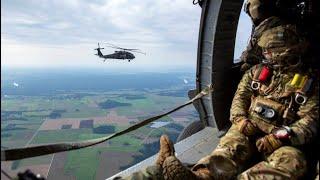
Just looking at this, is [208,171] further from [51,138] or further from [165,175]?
[51,138]

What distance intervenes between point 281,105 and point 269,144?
0.44 metres

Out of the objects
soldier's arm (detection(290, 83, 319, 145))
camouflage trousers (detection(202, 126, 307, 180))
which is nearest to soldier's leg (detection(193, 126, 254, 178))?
camouflage trousers (detection(202, 126, 307, 180))

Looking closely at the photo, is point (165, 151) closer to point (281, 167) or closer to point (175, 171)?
point (175, 171)

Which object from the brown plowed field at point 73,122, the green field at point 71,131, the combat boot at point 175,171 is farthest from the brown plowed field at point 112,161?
the combat boot at point 175,171

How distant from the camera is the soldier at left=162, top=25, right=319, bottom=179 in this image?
281 centimetres

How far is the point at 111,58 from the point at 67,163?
32.3 ft

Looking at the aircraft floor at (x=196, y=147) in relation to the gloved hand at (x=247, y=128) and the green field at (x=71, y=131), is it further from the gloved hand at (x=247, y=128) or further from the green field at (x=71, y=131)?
the green field at (x=71, y=131)

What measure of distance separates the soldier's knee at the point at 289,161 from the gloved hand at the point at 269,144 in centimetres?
7

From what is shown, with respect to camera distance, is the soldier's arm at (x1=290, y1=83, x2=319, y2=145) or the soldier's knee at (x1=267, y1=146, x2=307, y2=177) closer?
the soldier's knee at (x1=267, y1=146, x2=307, y2=177)

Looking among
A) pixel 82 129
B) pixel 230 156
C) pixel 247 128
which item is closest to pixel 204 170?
pixel 230 156

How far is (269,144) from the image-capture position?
3.00m

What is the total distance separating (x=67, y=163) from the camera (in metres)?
27.1

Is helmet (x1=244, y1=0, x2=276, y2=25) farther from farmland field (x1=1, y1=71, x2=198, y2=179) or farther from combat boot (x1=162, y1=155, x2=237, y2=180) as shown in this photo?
farmland field (x1=1, y1=71, x2=198, y2=179)

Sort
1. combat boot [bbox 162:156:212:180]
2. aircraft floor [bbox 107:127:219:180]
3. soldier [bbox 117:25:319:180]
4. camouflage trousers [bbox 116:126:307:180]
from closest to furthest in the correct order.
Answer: combat boot [bbox 162:156:212:180], camouflage trousers [bbox 116:126:307:180], soldier [bbox 117:25:319:180], aircraft floor [bbox 107:127:219:180]
